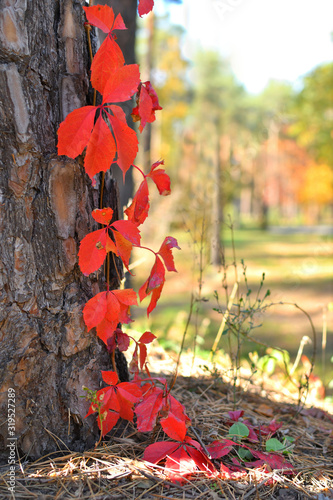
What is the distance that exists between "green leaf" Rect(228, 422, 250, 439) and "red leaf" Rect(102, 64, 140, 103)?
40.9 inches

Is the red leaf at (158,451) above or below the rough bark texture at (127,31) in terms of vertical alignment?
below

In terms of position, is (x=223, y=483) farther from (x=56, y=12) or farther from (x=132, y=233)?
(x=56, y=12)

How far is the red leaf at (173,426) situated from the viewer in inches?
41.8

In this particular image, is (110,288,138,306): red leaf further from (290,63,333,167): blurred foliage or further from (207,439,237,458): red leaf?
(290,63,333,167): blurred foliage

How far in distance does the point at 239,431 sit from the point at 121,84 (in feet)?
3.56

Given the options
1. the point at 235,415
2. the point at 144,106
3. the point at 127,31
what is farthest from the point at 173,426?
the point at 127,31

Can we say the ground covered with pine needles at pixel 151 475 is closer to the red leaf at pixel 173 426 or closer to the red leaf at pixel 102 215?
the red leaf at pixel 173 426

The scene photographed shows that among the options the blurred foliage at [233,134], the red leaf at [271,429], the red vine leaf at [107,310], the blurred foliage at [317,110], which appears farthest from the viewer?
the blurred foliage at [233,134]

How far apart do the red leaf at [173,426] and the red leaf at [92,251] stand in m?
0.46

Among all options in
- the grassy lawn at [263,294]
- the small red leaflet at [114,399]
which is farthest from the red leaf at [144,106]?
the grassy lawn at [263,294]

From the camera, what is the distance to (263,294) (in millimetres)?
6859

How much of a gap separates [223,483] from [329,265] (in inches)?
431

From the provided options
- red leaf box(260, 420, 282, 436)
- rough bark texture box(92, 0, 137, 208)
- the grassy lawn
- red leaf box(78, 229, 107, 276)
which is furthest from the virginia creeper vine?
rough bark texture box(92, 0, 137, 208)

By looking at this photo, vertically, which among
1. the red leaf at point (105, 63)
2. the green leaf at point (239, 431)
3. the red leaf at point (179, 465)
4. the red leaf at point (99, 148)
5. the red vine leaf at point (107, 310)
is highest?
the red leaf at point (105, 63)
